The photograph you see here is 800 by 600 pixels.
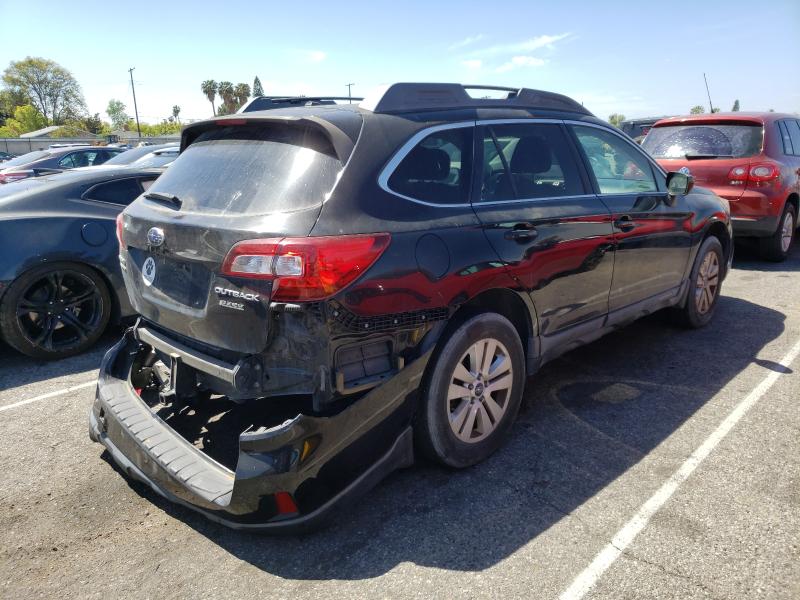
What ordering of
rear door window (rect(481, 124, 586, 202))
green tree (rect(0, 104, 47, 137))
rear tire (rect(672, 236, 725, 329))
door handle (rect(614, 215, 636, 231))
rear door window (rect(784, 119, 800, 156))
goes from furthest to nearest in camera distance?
green tree (rect(0, 104, 47, 137)) → rear door window (rect(784, 119, 800, 156)) → rear tire (rect(672, 236, 725, 329)) → door handle (rect(614, 215, 636, 231)) → rear door window (rect(481, 124, 586, 202))

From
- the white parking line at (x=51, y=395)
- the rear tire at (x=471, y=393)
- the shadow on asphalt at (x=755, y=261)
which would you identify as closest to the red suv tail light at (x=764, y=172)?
the shadow on asphalt at (x=755, y=261)

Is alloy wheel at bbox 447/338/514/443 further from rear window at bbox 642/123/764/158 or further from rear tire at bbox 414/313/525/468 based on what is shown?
rear window at bbox 642/123/764/158

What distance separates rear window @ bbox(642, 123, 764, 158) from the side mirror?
139 inches

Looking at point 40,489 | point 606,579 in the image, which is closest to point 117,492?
point 40,489

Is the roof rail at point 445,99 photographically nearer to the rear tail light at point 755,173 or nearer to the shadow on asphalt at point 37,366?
the shadow on asphalt at point 37,366

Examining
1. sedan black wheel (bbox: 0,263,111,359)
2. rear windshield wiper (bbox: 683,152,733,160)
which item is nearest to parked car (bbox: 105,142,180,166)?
sedan black wheel (bbox: 0,263,111,359)

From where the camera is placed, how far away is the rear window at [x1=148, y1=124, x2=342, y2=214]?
2.45m

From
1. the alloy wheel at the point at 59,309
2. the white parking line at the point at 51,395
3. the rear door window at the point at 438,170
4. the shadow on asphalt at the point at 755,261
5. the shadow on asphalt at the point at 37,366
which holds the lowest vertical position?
the shadow on asphalt at the point at 755,261

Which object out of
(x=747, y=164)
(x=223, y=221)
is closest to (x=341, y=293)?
(x=223, y=221)

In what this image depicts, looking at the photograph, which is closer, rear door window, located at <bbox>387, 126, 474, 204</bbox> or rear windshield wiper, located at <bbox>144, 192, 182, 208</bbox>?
rear door window, located at <bbox>387, 126, 474, 204</bbox>

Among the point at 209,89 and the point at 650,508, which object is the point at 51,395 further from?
the point at 209,89

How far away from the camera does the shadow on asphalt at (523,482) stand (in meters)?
2.45

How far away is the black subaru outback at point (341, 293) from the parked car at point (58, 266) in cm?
195

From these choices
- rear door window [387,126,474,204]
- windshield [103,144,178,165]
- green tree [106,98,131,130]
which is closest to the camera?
rear door window [387,126,474,204]
